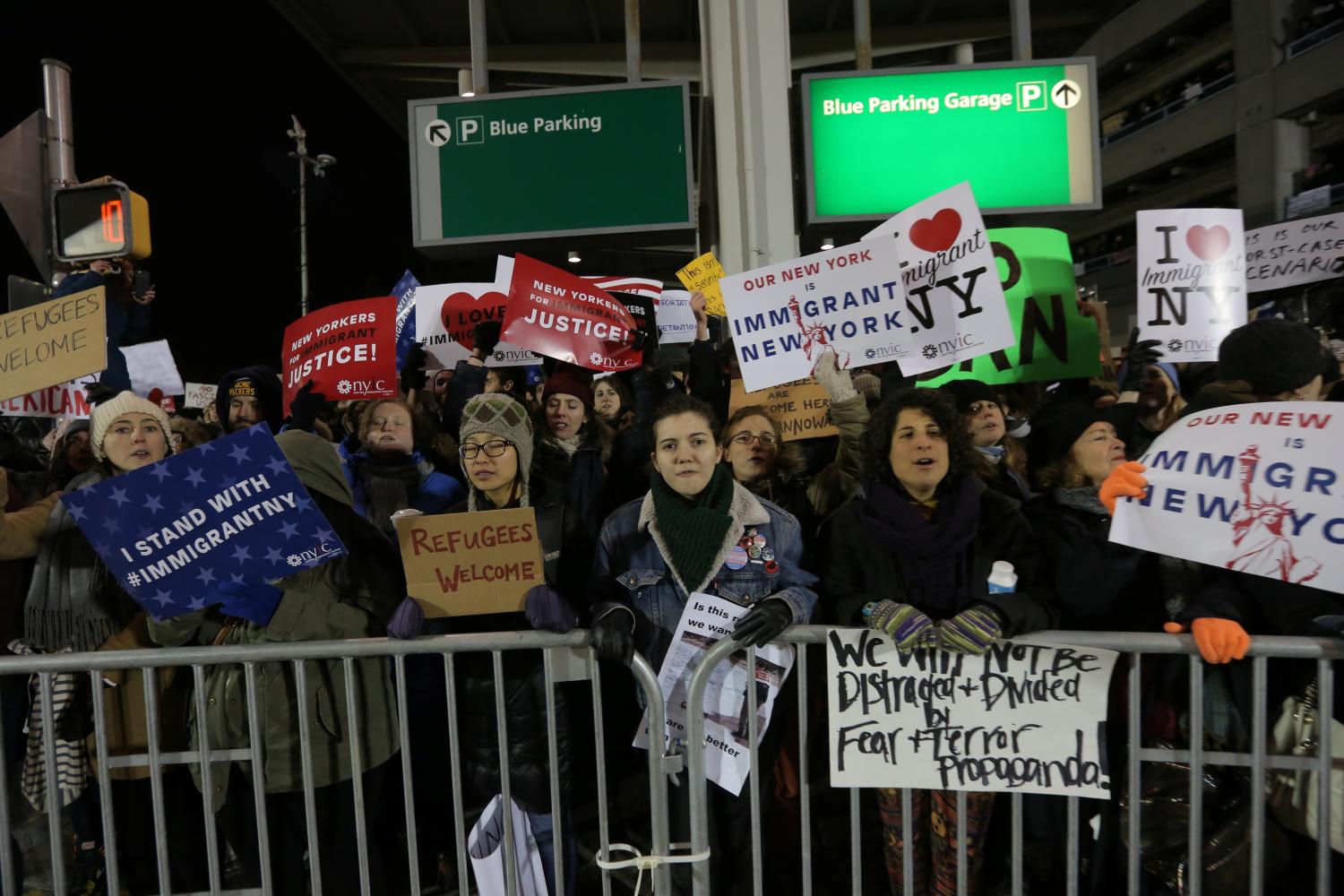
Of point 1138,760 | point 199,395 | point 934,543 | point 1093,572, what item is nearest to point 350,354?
point 934,543

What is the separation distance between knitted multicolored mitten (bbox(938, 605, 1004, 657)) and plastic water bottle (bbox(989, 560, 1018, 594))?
0.53 feet

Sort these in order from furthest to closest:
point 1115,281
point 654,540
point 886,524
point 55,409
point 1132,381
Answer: point 1115,281, point 55,409, point 1132,381, point 654,540, point 886,524

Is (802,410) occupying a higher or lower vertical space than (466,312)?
lower

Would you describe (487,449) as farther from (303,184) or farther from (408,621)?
(303,184)

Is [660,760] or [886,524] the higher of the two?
[886,524]

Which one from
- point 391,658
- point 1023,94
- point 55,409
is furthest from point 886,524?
Result: point 55,409

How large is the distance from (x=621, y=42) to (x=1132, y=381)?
9165 mm

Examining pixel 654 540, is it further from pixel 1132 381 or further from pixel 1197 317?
pixel 1197 317

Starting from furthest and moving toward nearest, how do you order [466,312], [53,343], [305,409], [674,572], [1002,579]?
[466,312]
[305,409]
[53,343]
[674,572]
[1002,579]

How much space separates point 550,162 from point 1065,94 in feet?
11.0

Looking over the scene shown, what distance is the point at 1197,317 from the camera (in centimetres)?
439

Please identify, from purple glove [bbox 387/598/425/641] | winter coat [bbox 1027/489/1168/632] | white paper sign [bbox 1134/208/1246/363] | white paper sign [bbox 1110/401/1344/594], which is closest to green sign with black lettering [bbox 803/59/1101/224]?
white paper sign [bbox 1134/208/1246/363]

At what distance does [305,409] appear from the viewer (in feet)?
14.2

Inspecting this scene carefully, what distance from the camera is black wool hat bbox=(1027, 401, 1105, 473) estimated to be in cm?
309
